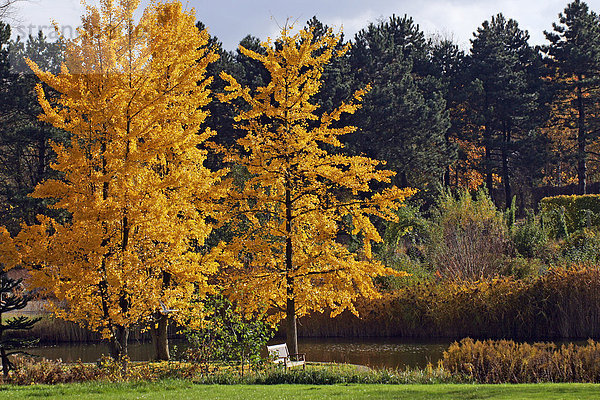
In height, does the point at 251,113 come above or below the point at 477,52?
below

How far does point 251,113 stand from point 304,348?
28.4ft

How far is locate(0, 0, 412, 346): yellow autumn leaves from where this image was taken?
12578mm

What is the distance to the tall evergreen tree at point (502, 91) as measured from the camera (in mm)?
44906

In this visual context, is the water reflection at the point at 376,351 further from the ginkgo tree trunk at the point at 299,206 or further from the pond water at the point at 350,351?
the ginkgo tree trunk at the point at 299,206

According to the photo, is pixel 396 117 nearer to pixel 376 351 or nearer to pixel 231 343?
pixel 376 351

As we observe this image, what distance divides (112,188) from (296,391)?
5.29 metres

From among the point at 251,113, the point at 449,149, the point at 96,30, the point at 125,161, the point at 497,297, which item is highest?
the point at 449,149

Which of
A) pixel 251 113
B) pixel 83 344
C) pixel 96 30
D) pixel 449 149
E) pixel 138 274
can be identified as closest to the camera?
pixel 138 274

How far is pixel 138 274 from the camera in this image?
12805mm

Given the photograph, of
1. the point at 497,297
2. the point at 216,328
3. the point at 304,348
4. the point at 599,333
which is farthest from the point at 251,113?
the point at 599,333

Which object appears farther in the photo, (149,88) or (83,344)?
(83,344)

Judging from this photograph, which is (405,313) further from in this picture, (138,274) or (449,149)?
(449,149)

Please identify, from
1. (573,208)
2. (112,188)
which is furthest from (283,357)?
(573,208)

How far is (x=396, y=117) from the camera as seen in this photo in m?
38.4
